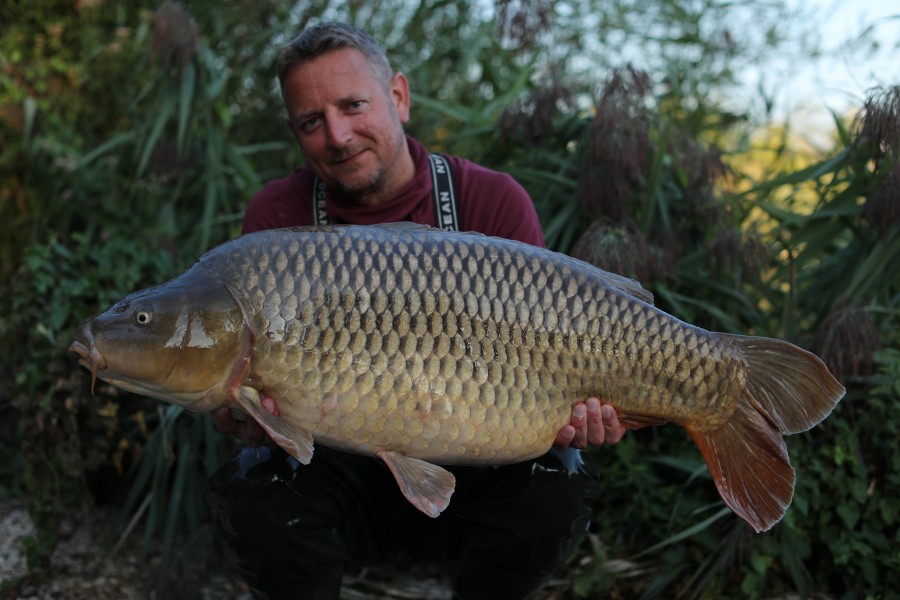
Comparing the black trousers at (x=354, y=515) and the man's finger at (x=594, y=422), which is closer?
the man's finger at (x=594, y=422)

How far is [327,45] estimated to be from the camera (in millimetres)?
1690

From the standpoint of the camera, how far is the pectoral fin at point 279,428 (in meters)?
1.26

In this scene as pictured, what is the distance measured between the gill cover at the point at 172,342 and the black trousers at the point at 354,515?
0.91 ft

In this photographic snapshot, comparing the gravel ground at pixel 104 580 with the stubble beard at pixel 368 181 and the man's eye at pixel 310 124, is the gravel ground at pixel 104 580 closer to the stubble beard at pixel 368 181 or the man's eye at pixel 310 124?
the stubble beard at pixel 368 181

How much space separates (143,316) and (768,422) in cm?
→ 97

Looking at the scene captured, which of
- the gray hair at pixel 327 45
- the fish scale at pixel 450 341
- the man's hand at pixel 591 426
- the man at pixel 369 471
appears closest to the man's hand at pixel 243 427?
the man at pixel 369 471

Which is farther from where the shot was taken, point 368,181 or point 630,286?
point 368,181

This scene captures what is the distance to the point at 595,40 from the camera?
3309 mm

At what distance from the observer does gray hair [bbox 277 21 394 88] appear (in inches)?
66.5

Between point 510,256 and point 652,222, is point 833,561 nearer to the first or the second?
point 652,222

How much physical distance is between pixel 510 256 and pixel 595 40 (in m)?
2.21

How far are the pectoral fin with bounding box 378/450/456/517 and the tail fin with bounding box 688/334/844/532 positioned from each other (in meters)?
0.44

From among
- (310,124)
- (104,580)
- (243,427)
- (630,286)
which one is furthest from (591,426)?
(104,580)

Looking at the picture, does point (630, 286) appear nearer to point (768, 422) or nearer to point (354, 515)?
point (768, 422)
